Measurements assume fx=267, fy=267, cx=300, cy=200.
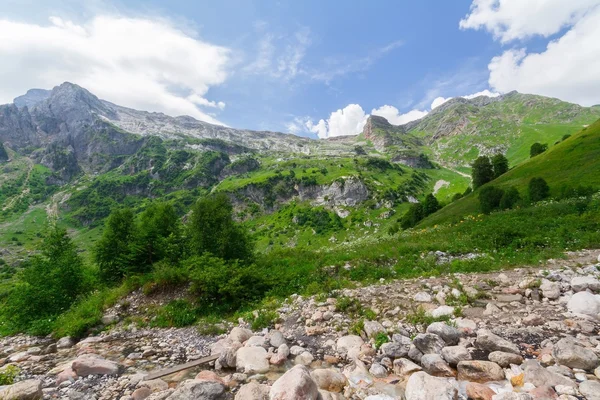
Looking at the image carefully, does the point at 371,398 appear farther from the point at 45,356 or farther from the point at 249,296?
the point at 45,356

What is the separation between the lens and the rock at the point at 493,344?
24.4 ft

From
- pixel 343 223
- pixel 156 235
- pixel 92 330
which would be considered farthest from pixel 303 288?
pixel 343 223

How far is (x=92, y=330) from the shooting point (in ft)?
48.9

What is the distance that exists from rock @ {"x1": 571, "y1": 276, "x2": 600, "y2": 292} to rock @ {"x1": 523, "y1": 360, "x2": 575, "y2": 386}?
737cm

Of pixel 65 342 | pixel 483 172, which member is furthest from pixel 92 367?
pixel 483 172

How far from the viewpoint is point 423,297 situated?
12.3 meters

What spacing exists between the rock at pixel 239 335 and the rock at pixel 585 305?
12199 millimetres

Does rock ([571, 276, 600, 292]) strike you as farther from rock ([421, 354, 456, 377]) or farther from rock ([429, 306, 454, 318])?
rock ([421, 354, 456, 377])

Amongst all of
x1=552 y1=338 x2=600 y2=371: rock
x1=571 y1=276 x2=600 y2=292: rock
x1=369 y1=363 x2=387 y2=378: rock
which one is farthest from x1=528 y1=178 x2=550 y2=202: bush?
x1=369 y1=363 x2=387 y2=378: rock

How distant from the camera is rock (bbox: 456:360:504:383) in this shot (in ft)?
21.9

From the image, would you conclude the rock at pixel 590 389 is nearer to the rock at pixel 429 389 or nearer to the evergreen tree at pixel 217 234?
the rock at pixel 429 389

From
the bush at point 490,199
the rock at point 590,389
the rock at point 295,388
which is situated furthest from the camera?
the bush at point 490,199

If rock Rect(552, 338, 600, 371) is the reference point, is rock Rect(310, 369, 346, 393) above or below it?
below

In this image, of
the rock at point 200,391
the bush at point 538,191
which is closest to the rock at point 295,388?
the rock at point 200,391
